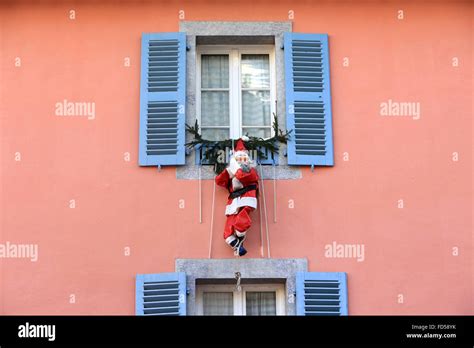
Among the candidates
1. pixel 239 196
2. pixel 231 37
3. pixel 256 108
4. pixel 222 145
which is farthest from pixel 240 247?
pixel 231 37

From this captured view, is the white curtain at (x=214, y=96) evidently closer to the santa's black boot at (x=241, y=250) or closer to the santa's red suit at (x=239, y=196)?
the santa's red suit at (x=239, y=196)

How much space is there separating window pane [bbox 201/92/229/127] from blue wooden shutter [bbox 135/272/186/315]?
1.69 meters

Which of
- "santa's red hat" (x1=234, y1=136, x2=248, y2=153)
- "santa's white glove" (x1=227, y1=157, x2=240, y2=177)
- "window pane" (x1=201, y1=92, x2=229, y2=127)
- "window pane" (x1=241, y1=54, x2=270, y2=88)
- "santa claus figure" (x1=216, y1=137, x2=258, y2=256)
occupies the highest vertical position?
"window pane" (x1=241, y1=54, x2=270, y2=88)

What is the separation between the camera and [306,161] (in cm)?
1157

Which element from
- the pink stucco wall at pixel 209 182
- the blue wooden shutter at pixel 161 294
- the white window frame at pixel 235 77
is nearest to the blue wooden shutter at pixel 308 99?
the pink stucco wall at pixel 209 182

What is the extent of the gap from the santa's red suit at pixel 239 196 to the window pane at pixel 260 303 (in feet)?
1.99

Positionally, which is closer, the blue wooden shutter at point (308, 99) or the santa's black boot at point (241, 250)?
the santa's black boot at point (241, 250)

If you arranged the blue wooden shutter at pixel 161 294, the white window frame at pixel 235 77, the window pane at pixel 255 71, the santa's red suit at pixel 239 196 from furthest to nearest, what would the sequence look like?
1. the window pane at pixel 255 71
2. the white window frame at pixel 235 77
3. the santa's red suit at pixel 239 196
4. the blue wooden shutter at pixel 161 294

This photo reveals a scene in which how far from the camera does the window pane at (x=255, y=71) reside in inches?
479

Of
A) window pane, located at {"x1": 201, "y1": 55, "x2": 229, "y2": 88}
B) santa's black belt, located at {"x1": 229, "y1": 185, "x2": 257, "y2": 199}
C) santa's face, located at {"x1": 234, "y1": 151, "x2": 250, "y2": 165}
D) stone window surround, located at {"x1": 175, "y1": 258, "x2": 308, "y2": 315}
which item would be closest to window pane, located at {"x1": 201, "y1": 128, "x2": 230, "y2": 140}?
window pane, located at {"x1": 201, "y1": 55, "x2": 229, "y2": 88}

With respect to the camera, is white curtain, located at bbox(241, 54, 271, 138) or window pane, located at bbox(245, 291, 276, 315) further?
white curtain, located at bbox(241, 54, 271, 138)

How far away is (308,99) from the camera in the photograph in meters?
11.8

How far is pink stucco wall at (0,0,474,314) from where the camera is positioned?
1120 cm

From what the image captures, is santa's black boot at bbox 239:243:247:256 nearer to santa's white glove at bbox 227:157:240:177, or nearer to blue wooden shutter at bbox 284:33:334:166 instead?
santa's white glove at bbox 227:157:240:177
